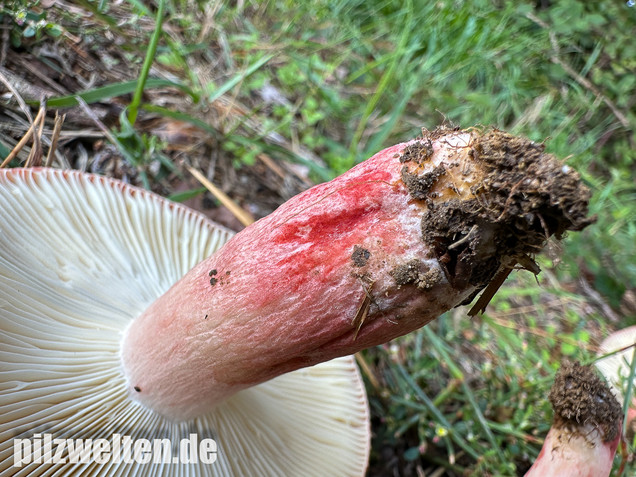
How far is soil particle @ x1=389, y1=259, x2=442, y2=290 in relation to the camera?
989 mm

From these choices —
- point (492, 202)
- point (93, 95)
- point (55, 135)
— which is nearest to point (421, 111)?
point (93, 95)

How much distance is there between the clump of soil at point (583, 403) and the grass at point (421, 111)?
0.65 m

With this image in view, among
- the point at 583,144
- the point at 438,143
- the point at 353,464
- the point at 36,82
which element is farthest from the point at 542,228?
the point at 583,144

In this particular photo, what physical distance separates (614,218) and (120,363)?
3.81 metres

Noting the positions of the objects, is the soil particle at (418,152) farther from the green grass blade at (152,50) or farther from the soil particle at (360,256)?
the green grass blade at (152,50)

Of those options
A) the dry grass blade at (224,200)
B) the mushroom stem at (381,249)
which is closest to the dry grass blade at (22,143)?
the dry grass blade at (224,200)

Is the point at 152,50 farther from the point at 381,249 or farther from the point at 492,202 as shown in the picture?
the point at 492,202

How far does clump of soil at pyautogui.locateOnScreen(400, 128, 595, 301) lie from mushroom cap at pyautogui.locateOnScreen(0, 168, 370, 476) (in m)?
1.01

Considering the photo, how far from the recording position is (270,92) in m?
3.40

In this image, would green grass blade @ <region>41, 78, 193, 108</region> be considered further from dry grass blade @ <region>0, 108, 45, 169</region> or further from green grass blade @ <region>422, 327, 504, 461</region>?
green grass blade @ <region>422, 327, 504, 461</region>

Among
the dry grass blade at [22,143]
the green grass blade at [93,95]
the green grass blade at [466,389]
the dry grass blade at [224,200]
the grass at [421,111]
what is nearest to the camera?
the dry grass blade at [22,143]

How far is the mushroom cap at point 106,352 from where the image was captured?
1341 mm

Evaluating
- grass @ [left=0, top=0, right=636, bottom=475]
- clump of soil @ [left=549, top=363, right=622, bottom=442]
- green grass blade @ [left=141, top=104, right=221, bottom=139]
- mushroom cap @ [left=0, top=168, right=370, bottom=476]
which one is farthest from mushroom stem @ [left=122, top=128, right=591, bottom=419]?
green grass blade @ [left=141, top=104, right=221, bottom=139]

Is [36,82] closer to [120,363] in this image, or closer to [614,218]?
[120,363]
